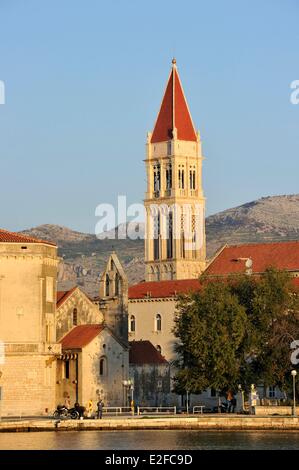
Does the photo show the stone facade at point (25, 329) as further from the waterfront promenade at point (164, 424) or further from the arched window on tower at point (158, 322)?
the arched window on tower at point (158, 322)

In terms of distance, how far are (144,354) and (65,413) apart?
25973 millimetres

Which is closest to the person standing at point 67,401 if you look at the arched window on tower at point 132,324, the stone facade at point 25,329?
the stone facade at point 25,329

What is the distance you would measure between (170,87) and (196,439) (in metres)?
83.5

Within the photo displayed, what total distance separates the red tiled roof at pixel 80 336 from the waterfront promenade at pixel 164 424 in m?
Result: 20.5

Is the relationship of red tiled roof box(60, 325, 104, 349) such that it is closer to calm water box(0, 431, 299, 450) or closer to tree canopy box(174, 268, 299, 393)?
tree canopy box(174, 268, 299, 393)

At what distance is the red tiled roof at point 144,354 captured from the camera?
11969cm

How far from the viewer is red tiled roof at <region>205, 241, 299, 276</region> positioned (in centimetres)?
13362

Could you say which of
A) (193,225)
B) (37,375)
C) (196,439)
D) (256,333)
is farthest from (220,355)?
(193,225)

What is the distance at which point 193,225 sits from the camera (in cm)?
16362

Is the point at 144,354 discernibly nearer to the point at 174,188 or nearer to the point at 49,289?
the point at 49,289

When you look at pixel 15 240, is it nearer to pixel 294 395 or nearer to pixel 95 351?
pixel 95 351

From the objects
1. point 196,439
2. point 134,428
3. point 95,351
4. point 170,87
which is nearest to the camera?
point 196,439

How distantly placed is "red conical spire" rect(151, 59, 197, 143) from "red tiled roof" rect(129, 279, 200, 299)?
29.8 metres

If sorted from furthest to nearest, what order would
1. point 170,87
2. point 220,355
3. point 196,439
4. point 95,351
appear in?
point 170,87
point 95,351
point 220,355
point 196,439
